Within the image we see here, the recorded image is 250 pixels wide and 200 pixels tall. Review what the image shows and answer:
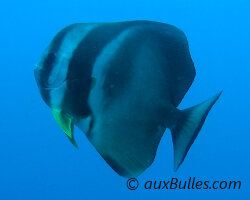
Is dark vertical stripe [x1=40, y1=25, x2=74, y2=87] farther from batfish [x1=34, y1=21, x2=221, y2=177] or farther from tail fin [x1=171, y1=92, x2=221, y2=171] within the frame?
tail fin [x1=171, y1=92, x2=221, y2=171]

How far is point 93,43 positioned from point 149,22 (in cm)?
21

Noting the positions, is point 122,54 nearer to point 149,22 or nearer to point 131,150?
point 149,22

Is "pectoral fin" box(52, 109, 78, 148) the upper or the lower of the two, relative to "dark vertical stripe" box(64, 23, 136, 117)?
lower

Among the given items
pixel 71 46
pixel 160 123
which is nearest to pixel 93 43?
pixel 71 46

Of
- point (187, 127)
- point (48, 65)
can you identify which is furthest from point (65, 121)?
point (187, 127)

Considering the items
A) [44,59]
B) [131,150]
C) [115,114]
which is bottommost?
[131,150]

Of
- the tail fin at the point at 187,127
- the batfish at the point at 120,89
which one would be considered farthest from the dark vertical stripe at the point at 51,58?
the tail fin at the point at 187,127

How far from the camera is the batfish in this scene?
1064 mm

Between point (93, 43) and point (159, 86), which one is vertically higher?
point (93, 43)

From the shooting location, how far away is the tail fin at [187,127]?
3.59ft

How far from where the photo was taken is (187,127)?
3.66ft

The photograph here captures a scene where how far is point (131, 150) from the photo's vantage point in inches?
44.1

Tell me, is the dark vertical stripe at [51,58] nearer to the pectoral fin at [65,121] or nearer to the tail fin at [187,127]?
the pectoral fin at [65,121]

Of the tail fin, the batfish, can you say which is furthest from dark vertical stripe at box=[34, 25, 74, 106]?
the tail fin
